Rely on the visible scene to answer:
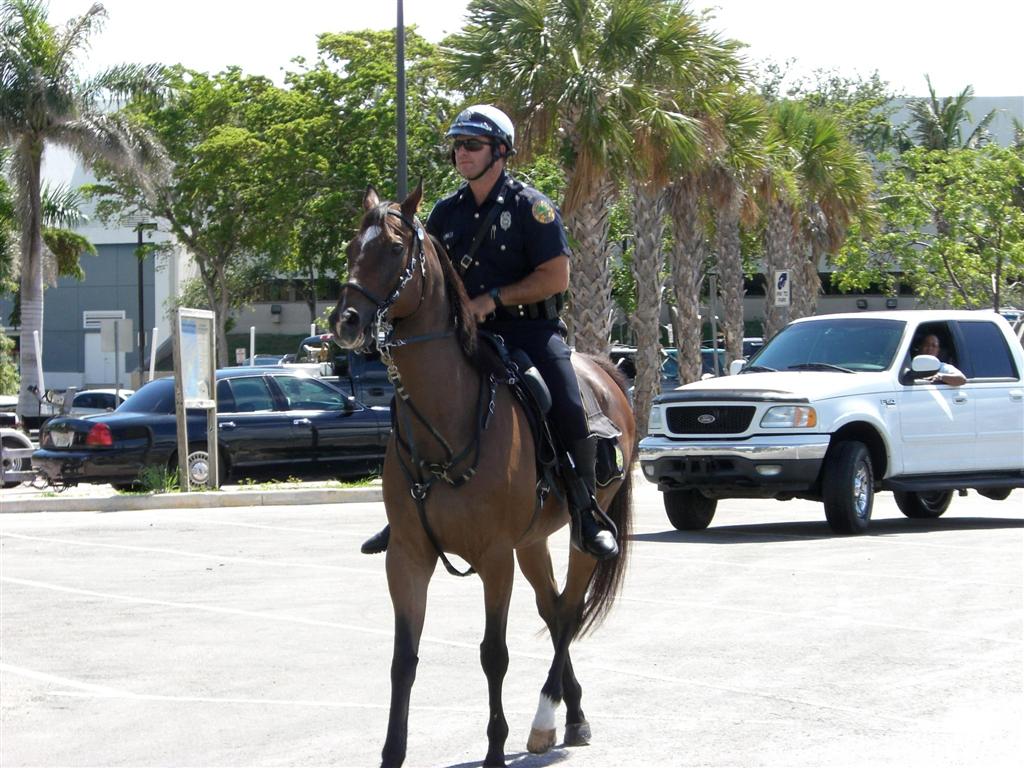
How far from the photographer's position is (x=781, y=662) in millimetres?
8375

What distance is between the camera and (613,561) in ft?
24.6

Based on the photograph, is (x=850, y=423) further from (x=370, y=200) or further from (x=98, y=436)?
(x=98, y=436)

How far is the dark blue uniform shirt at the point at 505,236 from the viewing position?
652 centimetres

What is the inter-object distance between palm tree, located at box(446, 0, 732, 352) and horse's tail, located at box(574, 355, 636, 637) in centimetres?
1730

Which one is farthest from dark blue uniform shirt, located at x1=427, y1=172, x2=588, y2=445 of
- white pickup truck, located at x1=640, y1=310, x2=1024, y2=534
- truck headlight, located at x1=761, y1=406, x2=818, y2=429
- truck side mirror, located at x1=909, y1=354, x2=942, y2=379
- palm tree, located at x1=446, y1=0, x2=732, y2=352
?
palm tree, located at x1=446, y1=0, x2=732, y2=352

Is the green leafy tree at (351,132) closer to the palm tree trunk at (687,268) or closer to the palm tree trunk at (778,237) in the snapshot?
the palm tree trunk at (778,237)

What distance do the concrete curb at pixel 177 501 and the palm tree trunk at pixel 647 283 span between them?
9.97 meters

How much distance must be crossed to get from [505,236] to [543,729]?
2066mm

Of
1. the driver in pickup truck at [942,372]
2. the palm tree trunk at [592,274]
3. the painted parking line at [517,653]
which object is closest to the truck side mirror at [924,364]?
the driver in pickup truck at [942,372]

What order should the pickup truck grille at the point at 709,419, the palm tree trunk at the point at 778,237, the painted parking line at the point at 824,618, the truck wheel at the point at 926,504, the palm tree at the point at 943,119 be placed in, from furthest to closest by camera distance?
the palm tree at the point at 943,119, the palm tree trunk at the point at 778,237, the truck wheel at the point at 926,504, the pickup truck grille at the point at 709,419, the painted parking line at the point at 824,618

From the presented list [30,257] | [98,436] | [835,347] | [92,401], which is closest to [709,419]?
[835,347]

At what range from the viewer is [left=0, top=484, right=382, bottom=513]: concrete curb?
768 inches

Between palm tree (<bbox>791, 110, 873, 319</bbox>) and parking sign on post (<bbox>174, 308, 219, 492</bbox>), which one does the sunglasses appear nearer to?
parking sign on post (<bbox>174, 308, 219, 492</bbox>)

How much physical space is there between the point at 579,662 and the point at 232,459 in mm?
13732
